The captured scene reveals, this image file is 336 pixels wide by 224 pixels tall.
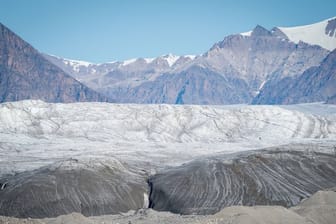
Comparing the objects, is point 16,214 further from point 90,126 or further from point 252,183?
point 90,126

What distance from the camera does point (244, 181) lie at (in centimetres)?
6594

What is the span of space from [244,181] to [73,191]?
74.6 ft

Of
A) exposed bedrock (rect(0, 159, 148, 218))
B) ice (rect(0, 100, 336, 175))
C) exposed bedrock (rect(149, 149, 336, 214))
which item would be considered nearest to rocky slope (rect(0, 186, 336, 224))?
exposed bedrock (rect(149, 149, 336, 214))

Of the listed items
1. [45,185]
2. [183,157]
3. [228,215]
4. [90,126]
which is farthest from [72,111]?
[228,215]

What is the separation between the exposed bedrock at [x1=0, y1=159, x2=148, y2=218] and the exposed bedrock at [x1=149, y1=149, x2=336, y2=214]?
12.0 feet

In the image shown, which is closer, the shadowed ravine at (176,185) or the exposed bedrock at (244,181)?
the exposed bedrock at (244,181)

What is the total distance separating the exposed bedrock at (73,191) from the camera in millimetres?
62094

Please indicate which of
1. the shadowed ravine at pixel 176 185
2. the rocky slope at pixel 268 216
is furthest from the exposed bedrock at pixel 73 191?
the rocky slope at pixel 268 216

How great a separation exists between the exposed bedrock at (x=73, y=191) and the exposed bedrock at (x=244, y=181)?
3660mm

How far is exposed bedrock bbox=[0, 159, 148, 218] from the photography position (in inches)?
2445

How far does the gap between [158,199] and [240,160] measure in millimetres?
14267

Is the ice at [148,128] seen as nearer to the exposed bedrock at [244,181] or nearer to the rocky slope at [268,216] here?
the exposed bedrock at [244,181]

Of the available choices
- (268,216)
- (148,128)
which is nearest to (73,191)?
(268,216)

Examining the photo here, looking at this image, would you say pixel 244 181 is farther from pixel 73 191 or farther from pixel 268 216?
pixel 268 216
